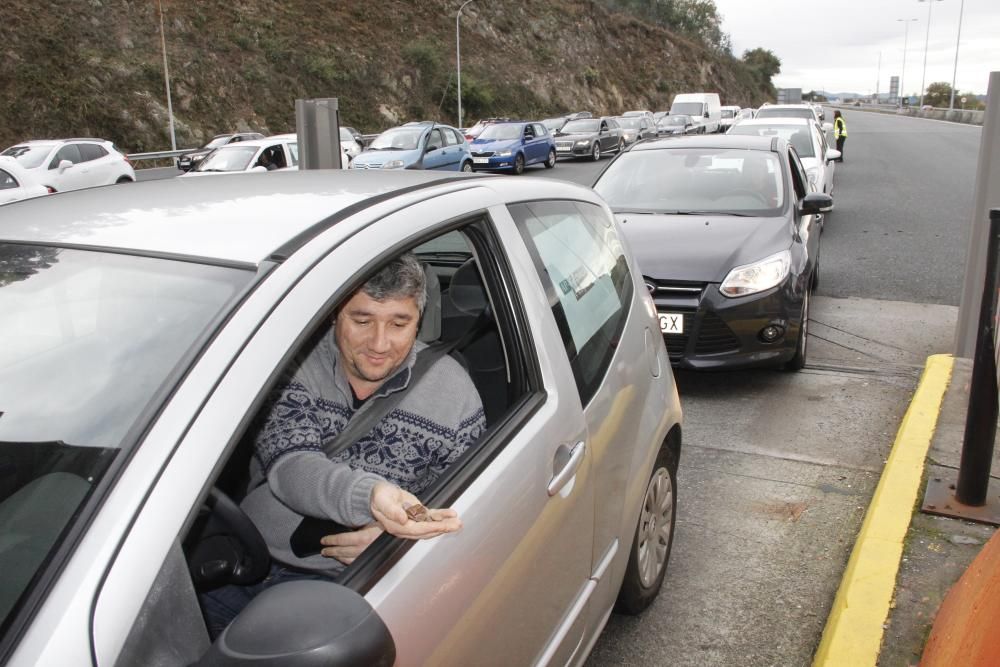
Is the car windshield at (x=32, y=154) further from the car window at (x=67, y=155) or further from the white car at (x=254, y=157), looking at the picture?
the white car at (x=254, y=157)

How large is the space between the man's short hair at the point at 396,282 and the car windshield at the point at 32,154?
19047 millimetres

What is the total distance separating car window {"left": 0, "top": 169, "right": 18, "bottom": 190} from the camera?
43.2ft

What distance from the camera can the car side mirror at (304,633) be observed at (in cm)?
121

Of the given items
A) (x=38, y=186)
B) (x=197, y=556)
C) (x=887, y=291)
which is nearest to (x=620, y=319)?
(x=197, y=556)

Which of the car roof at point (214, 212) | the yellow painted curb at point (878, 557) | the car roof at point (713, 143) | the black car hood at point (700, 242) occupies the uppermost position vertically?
the car roof at point (214, 212)

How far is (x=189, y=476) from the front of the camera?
1.32 meters

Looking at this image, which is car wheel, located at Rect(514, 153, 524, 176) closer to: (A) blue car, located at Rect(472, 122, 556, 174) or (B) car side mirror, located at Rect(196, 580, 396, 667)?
(A) blue car, located at Rect(472, 122, 556, 174)

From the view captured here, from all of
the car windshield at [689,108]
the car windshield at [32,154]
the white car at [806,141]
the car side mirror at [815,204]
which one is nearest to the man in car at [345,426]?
the car side mirror at [815,204]

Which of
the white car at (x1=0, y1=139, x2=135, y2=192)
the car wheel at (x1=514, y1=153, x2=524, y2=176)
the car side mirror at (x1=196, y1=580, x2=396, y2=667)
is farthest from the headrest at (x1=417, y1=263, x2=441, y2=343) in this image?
the car wheel at (x1=514, y1=153, x2=524, y2=176)

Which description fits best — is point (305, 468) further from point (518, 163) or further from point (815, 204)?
point (518, 163)

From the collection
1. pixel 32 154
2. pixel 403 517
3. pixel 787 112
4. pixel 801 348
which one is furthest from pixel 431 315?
pixel 787 112

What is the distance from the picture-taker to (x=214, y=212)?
196 centimetres

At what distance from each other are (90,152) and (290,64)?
72.6 ft

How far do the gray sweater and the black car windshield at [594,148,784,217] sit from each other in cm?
470
